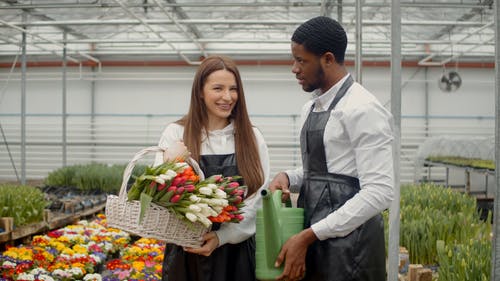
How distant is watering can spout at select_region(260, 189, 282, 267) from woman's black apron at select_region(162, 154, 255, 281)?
361 millimetres

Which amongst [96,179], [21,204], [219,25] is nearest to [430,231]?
[21,204]

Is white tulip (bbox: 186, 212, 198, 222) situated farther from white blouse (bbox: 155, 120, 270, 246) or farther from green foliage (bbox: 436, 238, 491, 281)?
green foliage (bbox: 436, 238, 491, 281)

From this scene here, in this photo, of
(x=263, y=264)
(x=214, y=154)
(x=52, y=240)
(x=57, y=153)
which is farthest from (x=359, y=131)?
(x=57, y=153)

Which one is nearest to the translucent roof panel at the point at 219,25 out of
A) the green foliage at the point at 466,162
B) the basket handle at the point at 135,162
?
the green foliage at the point at 466,162

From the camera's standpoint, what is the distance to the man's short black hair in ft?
5.14

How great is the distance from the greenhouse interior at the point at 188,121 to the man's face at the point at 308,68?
0.02 m

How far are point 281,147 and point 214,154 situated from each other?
10.8 meters

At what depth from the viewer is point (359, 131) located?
4.95ft

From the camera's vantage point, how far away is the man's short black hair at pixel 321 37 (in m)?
1.57

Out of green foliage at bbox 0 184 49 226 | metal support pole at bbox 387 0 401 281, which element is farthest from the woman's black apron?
green foliage at bbox 0 184 49 226

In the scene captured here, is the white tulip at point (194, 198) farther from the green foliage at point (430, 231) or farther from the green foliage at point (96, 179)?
the green foliage at point (96, 179)

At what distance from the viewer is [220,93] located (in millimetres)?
1959

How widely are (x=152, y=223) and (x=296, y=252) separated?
42cm

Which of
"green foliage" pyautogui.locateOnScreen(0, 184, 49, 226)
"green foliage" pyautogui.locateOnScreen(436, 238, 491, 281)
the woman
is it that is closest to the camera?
the woman
